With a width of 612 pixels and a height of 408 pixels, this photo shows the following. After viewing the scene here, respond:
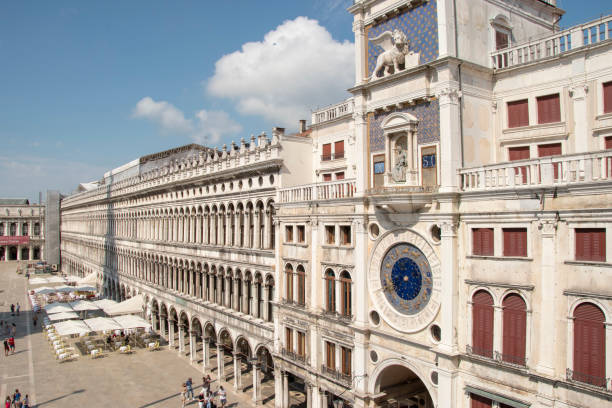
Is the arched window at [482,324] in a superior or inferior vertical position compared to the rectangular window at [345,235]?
inferior

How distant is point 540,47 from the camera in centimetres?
Answer: 1958

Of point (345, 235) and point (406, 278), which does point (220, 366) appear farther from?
point (406, 278)

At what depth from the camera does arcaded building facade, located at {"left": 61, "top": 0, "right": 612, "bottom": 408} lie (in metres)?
15.3

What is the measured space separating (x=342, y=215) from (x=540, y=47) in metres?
11.5

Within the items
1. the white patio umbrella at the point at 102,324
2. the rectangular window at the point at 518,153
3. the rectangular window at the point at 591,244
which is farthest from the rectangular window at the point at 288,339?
the white patio umbrella at the point at 102,324

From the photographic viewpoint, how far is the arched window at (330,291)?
2494 centimetres

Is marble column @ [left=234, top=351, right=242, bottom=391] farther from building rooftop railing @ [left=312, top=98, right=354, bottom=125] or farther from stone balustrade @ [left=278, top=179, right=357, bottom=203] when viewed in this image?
building rooftop railing @ [left=312, top=98, right=354, bottom=125]

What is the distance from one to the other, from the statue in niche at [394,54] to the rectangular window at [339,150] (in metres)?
7.58

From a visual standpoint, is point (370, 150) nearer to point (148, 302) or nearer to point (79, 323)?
point (79, 323)

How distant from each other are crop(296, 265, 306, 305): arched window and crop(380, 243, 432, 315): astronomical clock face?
21.0 ft

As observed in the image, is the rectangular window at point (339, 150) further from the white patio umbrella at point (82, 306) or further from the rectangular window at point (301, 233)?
the white patio umbrella at point (82, 306)

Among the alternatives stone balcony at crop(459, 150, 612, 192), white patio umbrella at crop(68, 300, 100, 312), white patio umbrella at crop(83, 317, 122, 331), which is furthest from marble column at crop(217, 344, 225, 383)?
stone balcony at crop(459, 150, 612, 192)

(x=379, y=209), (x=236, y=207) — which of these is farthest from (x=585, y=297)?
(x=236, y=207)

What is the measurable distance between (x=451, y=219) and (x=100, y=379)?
1311 inches
